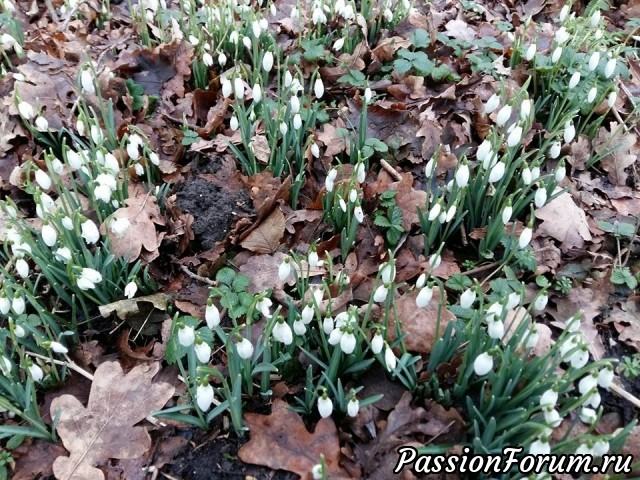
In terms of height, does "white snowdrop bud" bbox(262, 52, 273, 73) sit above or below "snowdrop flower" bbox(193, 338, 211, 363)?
above

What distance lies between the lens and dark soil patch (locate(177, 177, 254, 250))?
258cm

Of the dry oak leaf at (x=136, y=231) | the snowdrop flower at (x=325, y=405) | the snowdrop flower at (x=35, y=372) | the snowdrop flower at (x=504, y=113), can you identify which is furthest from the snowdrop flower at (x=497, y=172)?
the snowdrop flower at (x=35, y=372)

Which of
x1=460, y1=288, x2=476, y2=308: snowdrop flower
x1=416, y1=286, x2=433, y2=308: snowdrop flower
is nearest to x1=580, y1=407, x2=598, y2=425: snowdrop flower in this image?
x1=460, y1=288, x2=476, y2=308: snowdrop flower

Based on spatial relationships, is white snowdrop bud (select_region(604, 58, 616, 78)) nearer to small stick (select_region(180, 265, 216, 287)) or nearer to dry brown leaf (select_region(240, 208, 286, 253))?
dry brown leaf (select_region(240, 208, 286, 253))

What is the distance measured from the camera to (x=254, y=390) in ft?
6.74

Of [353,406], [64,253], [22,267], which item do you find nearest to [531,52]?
[353,406]

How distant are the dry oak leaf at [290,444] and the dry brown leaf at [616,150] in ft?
6.87

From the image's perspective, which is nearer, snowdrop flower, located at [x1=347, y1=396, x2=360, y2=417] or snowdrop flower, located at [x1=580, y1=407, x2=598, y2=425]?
snowdrop flower, located at [x1=580, y1=407, x2=598, y2=425]

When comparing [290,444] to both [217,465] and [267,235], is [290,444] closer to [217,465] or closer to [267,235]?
[217,465]

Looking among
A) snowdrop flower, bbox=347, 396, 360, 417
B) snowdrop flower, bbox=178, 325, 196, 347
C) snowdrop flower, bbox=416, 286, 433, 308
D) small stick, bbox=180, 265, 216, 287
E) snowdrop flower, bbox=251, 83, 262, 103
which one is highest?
snowdrop flower, bbox=251, 83, 262, 103

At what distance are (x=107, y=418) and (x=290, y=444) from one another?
0.70m

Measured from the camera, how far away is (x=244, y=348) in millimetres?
1785

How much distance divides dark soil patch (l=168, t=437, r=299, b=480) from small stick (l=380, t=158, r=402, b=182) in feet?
4.91

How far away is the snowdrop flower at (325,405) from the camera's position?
69.0 inches
